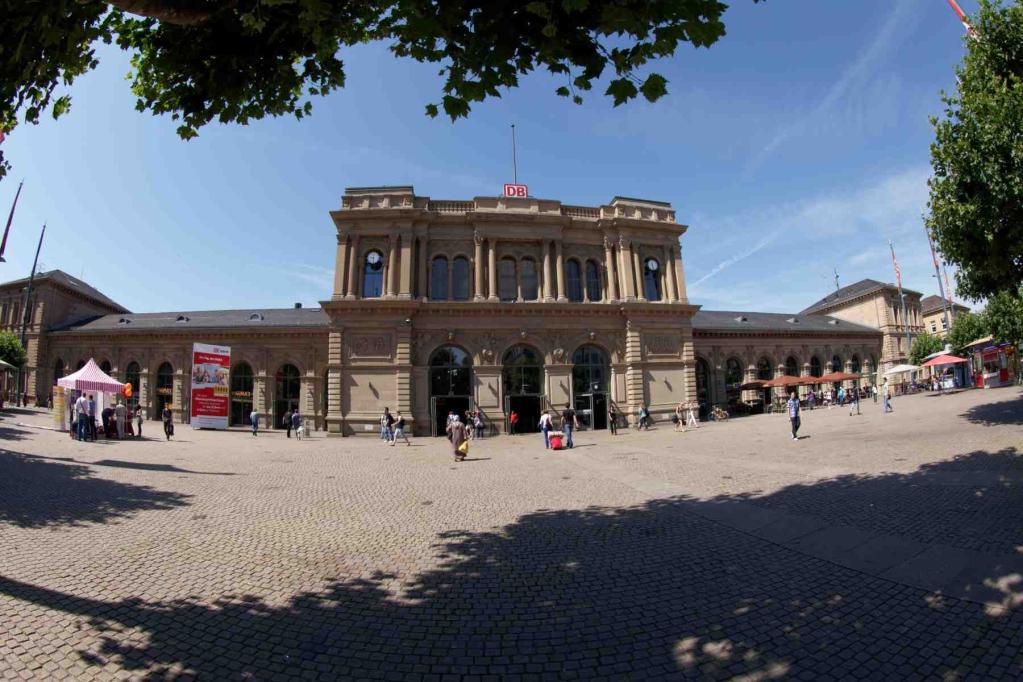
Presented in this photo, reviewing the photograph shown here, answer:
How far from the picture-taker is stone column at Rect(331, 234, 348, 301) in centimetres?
3041

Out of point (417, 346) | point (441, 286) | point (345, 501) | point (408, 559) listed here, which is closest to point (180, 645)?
point (408, 559)

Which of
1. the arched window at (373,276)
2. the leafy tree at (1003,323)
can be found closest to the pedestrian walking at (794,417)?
the leafy tree at (1003,323)

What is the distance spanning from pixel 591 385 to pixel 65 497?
2723cm

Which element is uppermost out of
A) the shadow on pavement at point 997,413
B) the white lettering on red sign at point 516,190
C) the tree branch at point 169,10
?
the white lettering on red sign at point 516,190

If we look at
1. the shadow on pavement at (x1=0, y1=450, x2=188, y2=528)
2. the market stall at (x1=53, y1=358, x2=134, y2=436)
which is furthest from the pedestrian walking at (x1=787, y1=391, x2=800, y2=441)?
the market stall at (x1=53, y1=358, x2=134, y2=436)

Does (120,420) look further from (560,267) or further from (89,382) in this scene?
(560,267)

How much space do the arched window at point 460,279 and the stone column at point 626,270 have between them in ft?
37.1

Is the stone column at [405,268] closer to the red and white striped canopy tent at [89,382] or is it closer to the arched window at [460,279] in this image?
the arched window at [460,279]

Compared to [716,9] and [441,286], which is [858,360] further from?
[716,9]

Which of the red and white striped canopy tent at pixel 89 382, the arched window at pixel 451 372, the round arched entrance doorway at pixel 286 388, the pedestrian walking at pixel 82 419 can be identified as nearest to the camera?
the pedestrian walking at pixel 82 419

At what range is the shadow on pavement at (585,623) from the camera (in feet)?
12.2

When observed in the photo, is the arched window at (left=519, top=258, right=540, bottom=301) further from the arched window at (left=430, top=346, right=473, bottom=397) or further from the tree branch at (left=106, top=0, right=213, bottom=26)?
the tree branch at (left=106, top=0, right=213, bottom=26)

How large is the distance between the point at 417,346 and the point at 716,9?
27.7 m

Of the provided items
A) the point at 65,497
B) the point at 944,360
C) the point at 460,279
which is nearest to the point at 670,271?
the point at 460,279
